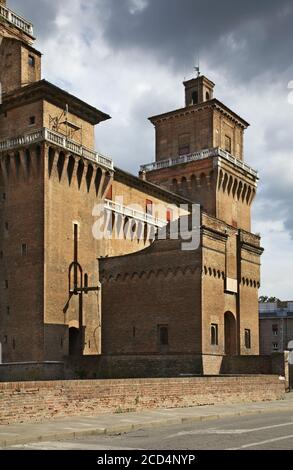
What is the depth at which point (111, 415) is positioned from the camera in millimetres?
19906

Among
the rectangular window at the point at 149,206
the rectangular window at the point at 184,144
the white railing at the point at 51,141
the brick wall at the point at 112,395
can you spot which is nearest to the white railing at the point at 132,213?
the rectangular window at the point at 149,206

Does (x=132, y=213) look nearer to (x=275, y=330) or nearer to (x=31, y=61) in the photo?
(x=31, y=61)

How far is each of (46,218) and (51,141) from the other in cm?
492

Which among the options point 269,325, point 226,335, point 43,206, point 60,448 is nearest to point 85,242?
point 43,206

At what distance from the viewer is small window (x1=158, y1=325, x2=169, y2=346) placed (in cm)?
3766

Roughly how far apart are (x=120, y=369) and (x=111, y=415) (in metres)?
18.9

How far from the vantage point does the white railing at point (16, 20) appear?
48.1 meters

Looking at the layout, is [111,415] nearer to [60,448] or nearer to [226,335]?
[60,448]

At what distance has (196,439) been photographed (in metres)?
14.4

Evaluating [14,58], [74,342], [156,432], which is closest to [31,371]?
[74,342]

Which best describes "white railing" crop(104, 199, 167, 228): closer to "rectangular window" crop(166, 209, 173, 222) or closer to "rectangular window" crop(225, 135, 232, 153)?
"rectangular window" crop(166, 209, 173, 222)

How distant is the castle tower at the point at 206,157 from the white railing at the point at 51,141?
15.9m

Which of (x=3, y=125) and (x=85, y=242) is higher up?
(x=3, y=125)
